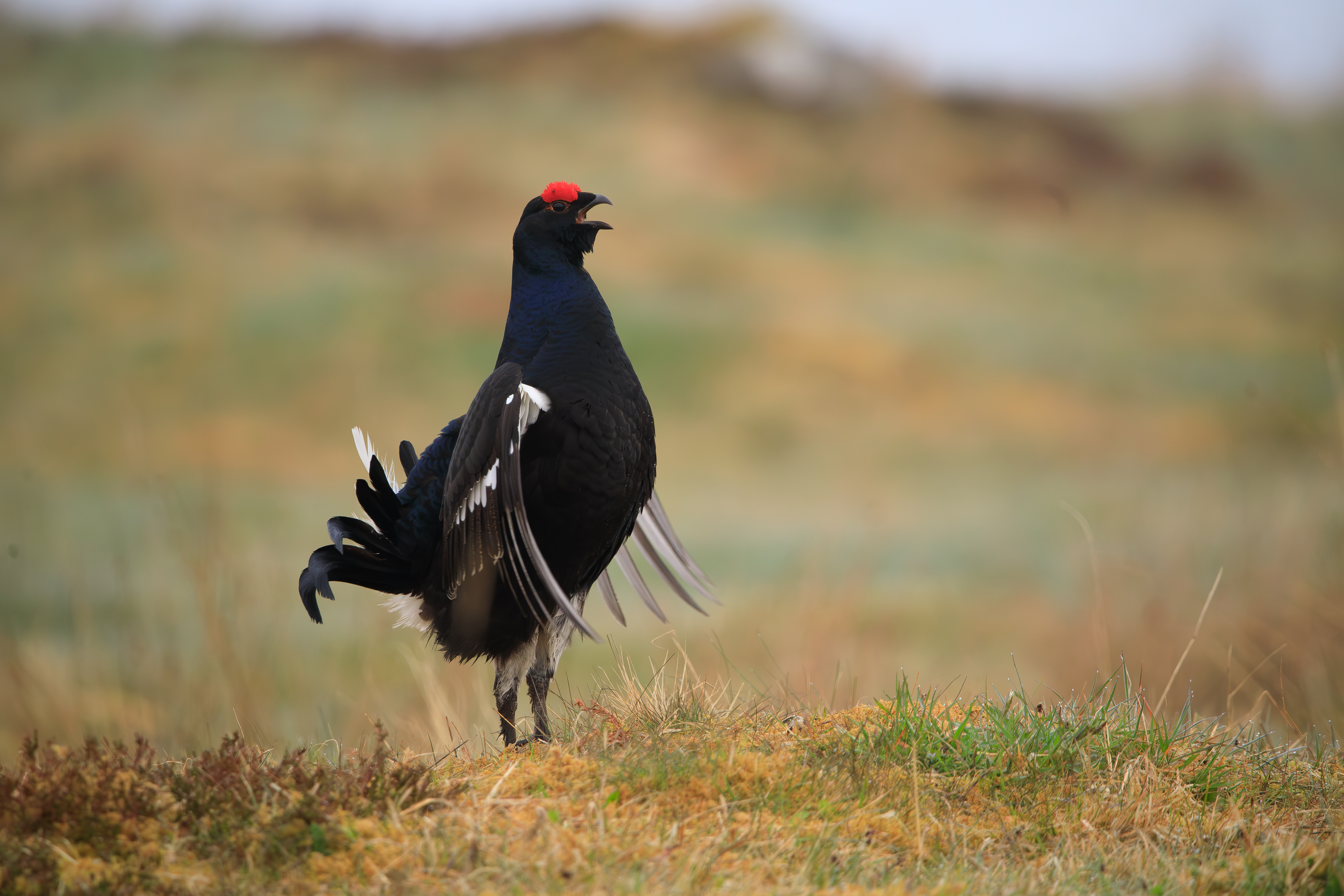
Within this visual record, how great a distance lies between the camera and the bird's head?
14.1 feet

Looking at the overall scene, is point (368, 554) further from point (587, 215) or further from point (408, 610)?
point (587, 215)

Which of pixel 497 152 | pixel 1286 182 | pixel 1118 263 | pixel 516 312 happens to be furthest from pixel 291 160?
pixel 1286 182

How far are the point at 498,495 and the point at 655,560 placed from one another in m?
1.21

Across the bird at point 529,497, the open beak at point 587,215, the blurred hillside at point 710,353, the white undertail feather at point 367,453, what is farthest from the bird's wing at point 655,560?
the open beak at point 587,215

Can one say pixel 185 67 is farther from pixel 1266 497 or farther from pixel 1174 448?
pixel 1266 497

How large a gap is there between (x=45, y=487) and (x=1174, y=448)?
18.3 metres

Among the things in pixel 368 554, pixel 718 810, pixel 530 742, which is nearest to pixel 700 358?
pixel 368 554

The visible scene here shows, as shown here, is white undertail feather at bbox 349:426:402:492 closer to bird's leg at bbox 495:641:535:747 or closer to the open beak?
bird's leg at bbox 495:641:535:747

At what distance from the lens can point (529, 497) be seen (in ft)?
12.5

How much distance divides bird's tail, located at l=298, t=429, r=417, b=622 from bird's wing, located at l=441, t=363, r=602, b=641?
1.42ft

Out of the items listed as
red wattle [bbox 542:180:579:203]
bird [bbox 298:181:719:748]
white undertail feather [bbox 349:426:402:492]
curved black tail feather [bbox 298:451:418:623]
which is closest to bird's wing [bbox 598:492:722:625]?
bird [bbox 298:181:719:748]

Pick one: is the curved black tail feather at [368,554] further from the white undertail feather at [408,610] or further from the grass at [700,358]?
the grass at [700,358]

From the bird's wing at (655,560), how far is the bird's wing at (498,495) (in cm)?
69

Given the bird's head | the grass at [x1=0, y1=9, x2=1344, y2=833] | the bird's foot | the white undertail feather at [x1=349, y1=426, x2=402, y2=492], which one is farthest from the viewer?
the grass at [x1=0, y1=9, x2=1344, y2=833]
